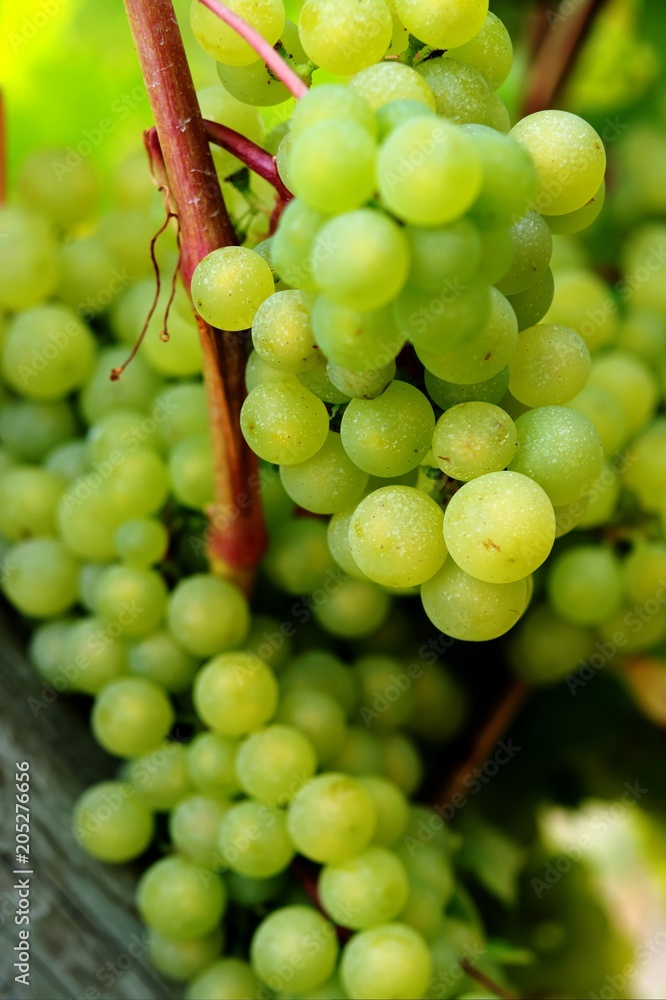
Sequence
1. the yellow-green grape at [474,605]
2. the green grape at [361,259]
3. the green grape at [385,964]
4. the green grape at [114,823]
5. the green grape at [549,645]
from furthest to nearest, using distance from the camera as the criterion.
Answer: the green grape at [549,645] → the green grape at [114,823] → the green grape at [385,964] → the yellow-green grape at [474,605] → the green grape at [361,259]

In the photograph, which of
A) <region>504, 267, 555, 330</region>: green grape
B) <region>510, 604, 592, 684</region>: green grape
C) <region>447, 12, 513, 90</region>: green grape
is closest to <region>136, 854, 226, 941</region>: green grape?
<region>510, 604, 592, 684</region>: green grape

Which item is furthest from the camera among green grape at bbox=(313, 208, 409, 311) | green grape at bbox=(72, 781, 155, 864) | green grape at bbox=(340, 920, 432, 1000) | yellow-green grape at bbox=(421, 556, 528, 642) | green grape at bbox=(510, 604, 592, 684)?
green grape at bbox=(510, 604, 592, 684)

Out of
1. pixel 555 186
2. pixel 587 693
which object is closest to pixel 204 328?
pixel 555 186

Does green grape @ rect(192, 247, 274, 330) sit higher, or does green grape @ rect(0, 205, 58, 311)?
green grape @ rect(192, 247, 274, 330)

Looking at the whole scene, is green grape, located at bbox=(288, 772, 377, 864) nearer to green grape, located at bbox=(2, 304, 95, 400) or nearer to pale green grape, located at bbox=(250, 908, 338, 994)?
pale green grape, located at bbox=(250, 908, 338, 994)

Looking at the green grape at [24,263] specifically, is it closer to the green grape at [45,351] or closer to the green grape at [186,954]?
the green grape at [45,351]

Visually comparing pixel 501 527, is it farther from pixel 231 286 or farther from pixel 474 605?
pixel 231 286

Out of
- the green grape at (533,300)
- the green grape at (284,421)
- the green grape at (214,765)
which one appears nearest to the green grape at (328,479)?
the green grape at (284,421)
